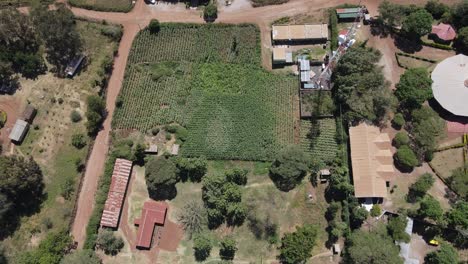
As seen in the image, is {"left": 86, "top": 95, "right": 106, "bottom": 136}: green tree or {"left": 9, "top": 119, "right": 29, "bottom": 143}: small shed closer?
{"left": 86, "top": 95, "right": 106, "bottom": 136}: green tree

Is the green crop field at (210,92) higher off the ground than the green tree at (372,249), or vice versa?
the green crop field at (210,92)

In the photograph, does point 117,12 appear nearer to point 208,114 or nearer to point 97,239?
point 208,114

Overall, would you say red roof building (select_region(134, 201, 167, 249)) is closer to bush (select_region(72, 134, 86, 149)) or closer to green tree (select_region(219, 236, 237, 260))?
green tree (select_region(219, 236, 237, 260))

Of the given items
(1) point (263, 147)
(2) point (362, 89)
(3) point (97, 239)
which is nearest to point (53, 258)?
(3) point (97, 239)

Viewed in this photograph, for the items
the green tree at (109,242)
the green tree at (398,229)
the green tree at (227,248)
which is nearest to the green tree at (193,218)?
the green tree at (227,248)

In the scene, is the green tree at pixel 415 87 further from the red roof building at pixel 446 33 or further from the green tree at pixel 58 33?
the green tree at pixel 58 33

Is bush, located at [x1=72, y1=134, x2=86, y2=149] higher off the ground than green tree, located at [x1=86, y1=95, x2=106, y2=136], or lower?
lower

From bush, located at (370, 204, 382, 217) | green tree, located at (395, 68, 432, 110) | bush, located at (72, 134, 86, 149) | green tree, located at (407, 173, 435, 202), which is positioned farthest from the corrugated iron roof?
bush, located at (72, 134, 86, 149)
